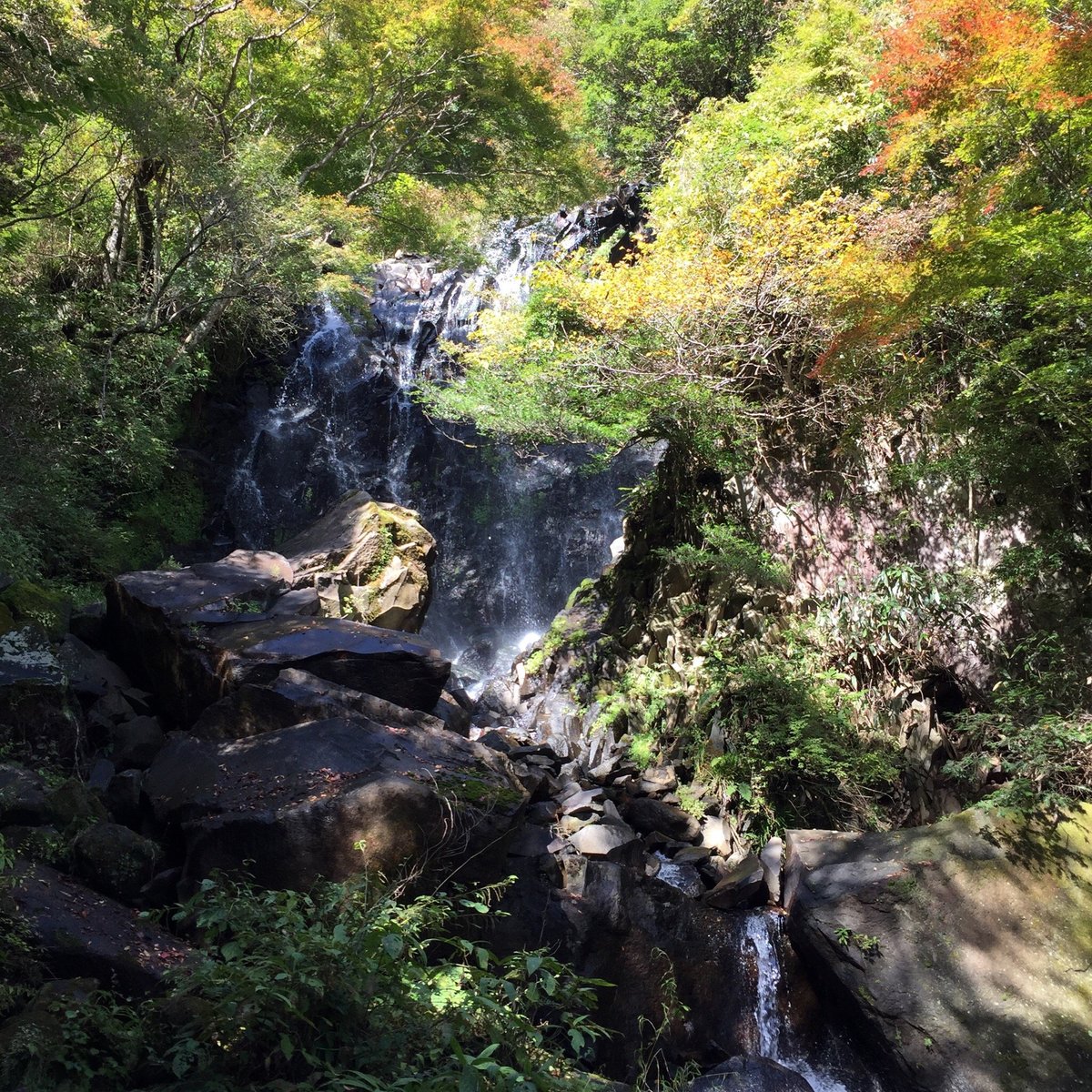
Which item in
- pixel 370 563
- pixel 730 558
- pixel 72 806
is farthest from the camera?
pixel 370 563

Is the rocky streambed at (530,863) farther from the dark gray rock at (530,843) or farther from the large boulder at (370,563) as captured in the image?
Result: the large boulder at (370,563)

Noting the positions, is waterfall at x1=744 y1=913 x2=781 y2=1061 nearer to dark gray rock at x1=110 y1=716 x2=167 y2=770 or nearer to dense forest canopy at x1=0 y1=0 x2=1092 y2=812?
dense forest canopy at x1=0 y1=0 x2=1092 y2=812

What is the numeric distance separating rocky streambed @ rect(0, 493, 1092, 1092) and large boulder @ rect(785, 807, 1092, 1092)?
0.6 inches

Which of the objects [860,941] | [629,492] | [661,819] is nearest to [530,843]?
[661,819]

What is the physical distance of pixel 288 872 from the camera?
4680 mm

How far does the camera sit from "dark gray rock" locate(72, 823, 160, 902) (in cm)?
446

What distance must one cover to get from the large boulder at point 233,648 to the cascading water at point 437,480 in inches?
253

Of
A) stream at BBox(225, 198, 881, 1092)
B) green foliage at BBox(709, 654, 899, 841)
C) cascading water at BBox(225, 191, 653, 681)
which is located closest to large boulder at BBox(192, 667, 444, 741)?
green foliage at BBox(709, 654, 899, 841)

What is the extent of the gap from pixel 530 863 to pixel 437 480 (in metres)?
11.6

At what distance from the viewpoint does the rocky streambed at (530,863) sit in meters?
4.67

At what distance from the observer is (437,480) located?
16.6 m

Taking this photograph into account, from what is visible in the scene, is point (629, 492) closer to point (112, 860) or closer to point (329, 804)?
point (329, 804)

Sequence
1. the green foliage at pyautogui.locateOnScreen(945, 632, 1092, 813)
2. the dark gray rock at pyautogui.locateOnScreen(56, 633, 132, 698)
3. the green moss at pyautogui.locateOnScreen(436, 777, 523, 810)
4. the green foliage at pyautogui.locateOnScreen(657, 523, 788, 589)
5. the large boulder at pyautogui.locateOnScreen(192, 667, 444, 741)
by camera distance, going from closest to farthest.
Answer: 1. the green moss at pyautogui.locateOnScreen(436, 777, 523, 810)
2. the green foliage at pyautogui.locateOnScreen(945, 632, 1092, 813)
3. the large boulder at pyautogui.locateOnScreen(192, 667, 444, 741)
4. the dark gray rock at pyautogui.locateOnScreen(56, 633, 132, 698)
5. the green foliage at pyautogui.locateOnScreen(657, 523, 788, 589)

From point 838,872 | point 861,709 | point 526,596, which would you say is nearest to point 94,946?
point 838,872
